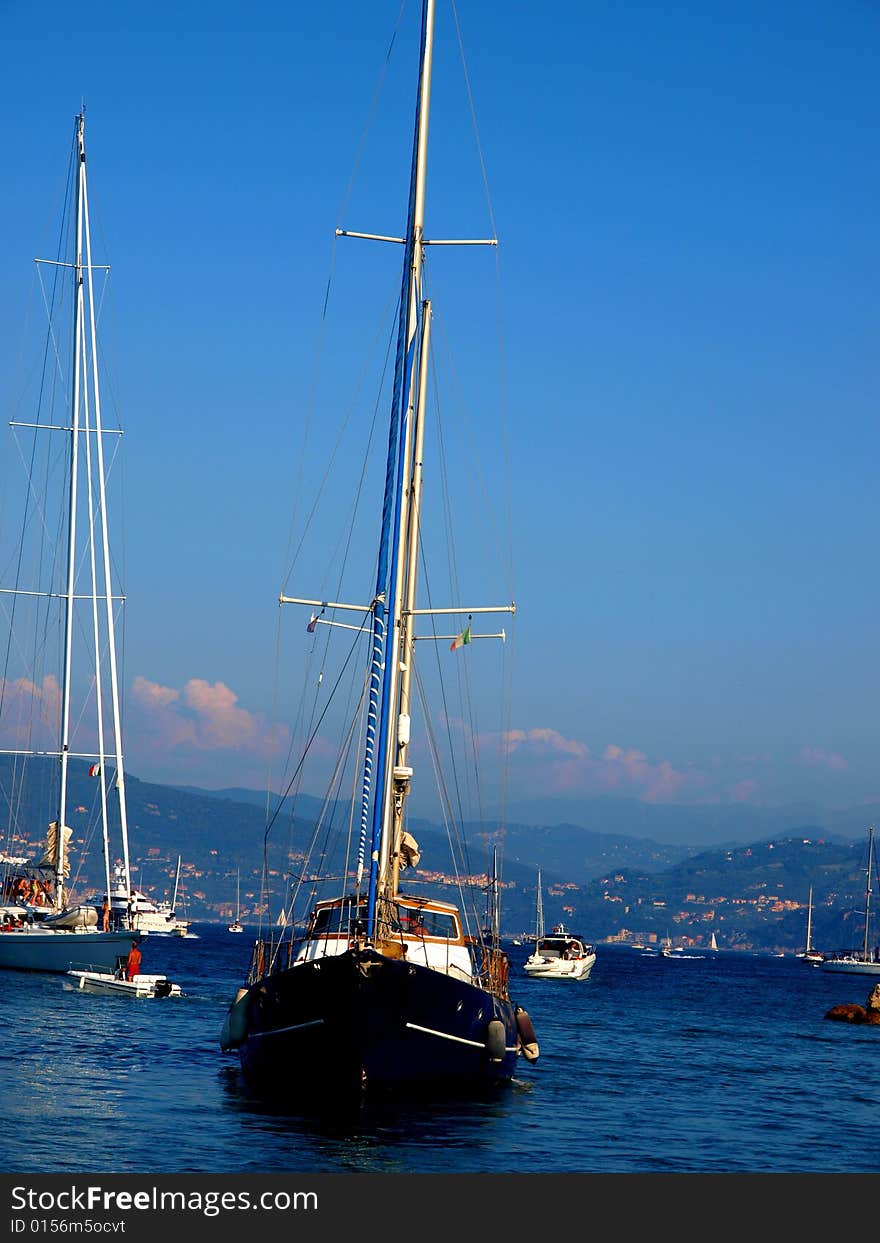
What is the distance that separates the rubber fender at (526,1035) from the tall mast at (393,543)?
18.3ft

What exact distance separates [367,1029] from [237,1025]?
234 inches

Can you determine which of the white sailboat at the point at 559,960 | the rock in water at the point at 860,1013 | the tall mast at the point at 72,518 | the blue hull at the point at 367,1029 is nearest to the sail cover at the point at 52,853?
the tall mast at the point at 72,518

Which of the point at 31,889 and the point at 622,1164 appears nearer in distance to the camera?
the point at 622,1164

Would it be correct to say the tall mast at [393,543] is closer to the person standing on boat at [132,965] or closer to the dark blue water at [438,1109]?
the dark blue water at [438,1109]

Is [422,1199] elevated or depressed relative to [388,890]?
depressed

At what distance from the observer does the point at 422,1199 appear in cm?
2206

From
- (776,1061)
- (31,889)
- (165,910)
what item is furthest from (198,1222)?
(165,910)

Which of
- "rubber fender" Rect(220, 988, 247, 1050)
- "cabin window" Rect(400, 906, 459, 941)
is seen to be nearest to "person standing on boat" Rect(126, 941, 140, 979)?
"rubber fender" Rect(220, 988, 247, 1050)

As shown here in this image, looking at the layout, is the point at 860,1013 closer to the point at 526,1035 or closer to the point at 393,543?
the point at 526,1035

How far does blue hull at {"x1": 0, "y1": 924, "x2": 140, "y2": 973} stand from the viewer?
63.5 metres

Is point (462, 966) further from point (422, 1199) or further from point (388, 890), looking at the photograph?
point (422, 1199)

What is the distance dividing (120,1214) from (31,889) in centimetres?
5463

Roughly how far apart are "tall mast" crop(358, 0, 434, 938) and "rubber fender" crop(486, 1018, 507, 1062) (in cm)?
361

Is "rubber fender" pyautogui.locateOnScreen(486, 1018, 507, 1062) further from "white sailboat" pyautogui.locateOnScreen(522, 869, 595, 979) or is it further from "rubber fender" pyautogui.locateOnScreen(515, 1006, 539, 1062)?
"white sailboat" pyautogui.locateOnScreen(522, 869, 595, 979)
